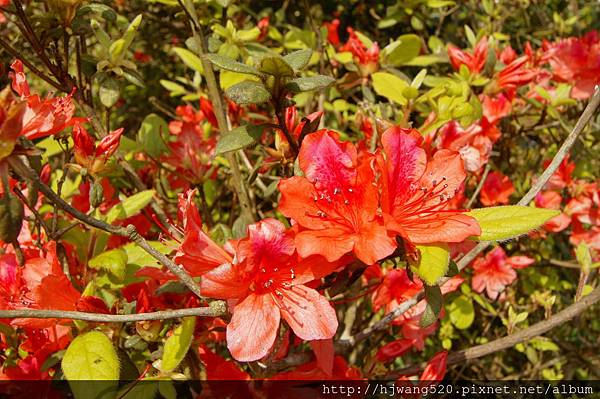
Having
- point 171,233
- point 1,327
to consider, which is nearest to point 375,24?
point 171,233

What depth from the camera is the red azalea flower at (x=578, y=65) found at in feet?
6.56

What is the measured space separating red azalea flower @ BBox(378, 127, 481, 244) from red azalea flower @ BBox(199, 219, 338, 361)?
152 mm

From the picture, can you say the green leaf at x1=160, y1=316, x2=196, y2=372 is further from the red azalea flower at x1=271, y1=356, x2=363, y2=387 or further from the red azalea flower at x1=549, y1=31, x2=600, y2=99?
the red azalea flower at x1=549, y1=31, x2=600, y2=99

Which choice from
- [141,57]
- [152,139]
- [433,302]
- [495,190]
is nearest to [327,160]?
[433,302]

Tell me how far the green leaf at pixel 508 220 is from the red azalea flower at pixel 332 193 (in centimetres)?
17

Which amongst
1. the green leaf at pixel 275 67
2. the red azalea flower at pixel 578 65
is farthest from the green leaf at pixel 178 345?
the red azalea flower at pixel 578 65

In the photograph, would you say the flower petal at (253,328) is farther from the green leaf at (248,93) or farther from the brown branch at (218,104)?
the brown branch at (218,104)

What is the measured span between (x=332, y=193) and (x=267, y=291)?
0.20 m

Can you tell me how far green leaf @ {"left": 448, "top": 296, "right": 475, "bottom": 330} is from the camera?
208cm

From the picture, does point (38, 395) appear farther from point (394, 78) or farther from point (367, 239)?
point (394, 78)

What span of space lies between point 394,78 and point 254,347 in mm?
929

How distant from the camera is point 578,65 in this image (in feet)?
6.67

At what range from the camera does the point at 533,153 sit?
8.98ft

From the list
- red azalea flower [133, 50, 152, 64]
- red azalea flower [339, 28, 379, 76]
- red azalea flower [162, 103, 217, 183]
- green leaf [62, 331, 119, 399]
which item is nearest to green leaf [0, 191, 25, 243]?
green leaf [62, 331, 119, 399]
